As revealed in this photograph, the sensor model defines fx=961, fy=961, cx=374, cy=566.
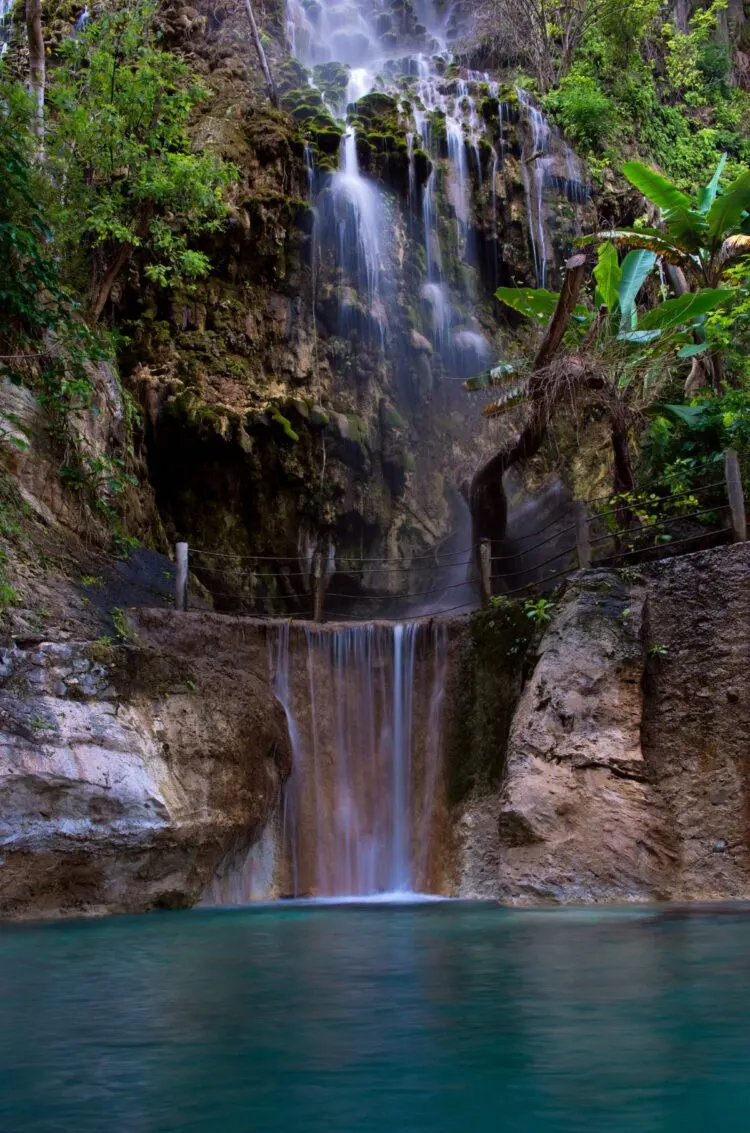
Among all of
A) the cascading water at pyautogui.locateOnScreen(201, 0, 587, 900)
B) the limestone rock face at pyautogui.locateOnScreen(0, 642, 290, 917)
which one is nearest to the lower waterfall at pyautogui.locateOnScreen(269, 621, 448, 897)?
the cascading water at pyautogui.locateOnScreen(201, 0, 587, 900)

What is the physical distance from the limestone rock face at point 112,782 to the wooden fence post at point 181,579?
1680mm

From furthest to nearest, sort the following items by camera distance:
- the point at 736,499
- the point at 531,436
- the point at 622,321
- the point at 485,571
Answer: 1. the point at 531,436
2. the point at 485,571
3. the point at 622,321
4. the point at 736,499

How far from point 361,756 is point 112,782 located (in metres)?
4.37

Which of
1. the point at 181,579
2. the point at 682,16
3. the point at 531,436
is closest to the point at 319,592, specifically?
the point at 181,579

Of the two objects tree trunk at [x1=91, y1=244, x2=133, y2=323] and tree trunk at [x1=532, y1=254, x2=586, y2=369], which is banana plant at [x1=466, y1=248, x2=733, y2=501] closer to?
tree trunk at [x1=532, y1=254, x2=586, y2=369]

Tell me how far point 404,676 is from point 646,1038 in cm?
929

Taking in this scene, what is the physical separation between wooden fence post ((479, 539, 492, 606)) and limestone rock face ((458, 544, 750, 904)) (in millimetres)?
2504

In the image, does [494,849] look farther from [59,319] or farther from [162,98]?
[162,98]

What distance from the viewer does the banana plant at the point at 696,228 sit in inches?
525

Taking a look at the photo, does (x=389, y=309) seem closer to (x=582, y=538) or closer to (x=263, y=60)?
(x=263, y=60)

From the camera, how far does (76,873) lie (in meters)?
9.99

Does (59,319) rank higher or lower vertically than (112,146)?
lower

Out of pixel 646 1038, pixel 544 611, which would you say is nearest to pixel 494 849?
pixel 544 611

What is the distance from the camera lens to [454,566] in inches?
793
